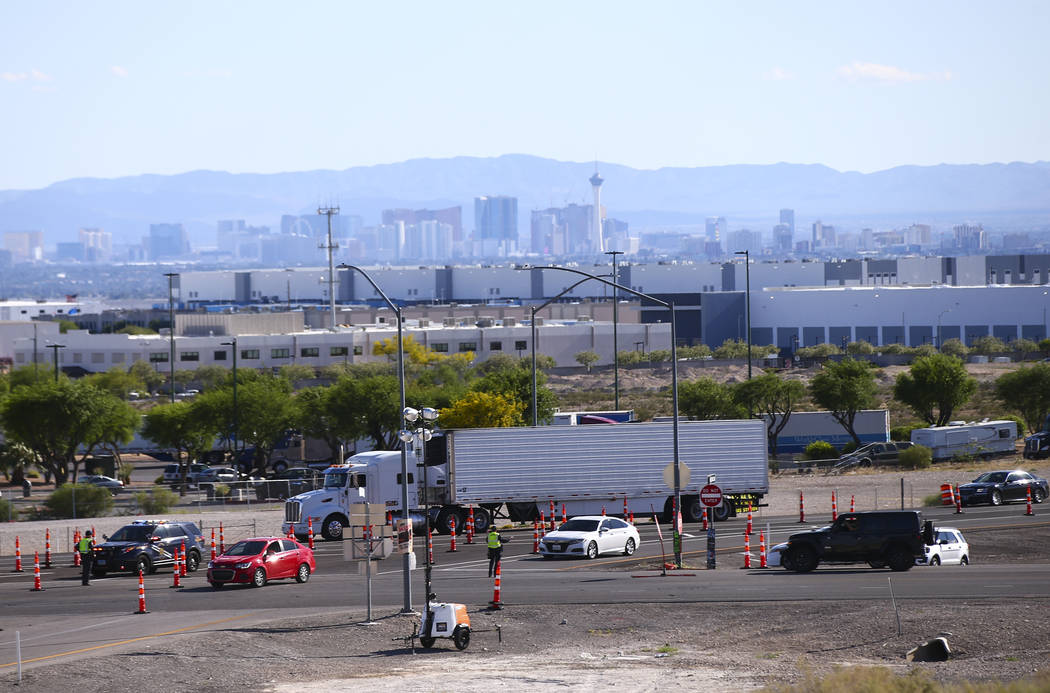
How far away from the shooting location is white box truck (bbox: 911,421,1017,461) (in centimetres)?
6975

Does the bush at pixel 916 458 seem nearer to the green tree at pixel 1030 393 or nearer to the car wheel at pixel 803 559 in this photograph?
the green tree at pixel 1030 393

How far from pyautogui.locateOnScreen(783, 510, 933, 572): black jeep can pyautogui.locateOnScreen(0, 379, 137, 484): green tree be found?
1816 inches

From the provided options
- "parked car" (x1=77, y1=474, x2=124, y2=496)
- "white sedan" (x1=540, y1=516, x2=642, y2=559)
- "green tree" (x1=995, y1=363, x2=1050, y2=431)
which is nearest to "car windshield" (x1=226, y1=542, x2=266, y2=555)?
"white sedan" (x1=540, y1=516, x2=642, y2=559)

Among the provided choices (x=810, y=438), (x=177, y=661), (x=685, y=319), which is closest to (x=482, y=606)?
(x=177, y=661)

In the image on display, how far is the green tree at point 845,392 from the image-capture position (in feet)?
246

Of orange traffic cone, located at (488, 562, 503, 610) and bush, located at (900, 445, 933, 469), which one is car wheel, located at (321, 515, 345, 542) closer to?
orange traffic cone, located at (488, 562, 503, 610)

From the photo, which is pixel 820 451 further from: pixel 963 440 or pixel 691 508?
pixel 691 508

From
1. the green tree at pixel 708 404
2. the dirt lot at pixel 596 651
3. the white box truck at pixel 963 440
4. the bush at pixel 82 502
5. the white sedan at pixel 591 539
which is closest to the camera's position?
the dirt lot at pixel 596 651

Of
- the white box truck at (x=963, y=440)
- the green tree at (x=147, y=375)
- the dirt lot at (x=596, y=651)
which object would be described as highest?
the green tree at (x=147, y=375)

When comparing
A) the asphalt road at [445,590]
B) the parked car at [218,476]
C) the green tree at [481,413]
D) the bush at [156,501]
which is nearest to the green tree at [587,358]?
the parked car at [218,476]

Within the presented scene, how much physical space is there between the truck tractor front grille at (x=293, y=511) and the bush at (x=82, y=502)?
13.9 meters

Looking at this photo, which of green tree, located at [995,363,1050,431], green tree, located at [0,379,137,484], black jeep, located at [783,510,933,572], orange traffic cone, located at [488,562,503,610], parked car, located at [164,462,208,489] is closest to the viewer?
orange traffic cone, located at [488,562,503,610]

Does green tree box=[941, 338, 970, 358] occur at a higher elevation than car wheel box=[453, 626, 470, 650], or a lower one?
higher

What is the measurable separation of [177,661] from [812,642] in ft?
38.9
